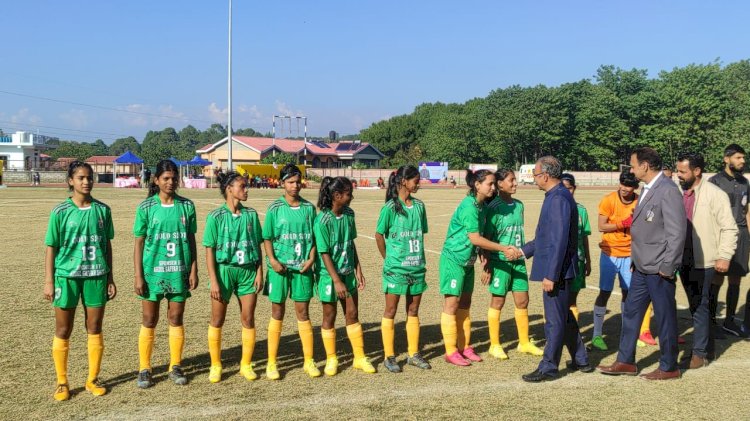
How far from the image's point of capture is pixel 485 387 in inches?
226

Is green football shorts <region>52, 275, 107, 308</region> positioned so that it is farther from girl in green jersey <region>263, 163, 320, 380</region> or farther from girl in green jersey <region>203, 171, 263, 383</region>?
girl in green jersey <region>263, 163, 320, 380</region>

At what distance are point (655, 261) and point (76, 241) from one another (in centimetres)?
510

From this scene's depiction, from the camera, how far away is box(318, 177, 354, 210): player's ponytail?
5.96 m

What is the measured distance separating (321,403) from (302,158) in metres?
88.7

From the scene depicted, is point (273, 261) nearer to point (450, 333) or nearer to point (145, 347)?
point (145, 347)

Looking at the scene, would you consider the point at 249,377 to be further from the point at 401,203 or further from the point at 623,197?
the point at 623,197

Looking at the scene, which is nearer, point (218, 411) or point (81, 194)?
point (218, 411)

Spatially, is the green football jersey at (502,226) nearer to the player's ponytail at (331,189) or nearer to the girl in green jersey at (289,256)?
the player's ponytail at (331,189)

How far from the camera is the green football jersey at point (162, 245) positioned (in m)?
5.68

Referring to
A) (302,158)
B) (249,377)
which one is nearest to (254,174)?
(302,158)

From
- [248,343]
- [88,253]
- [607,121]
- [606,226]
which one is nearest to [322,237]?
[248,343]

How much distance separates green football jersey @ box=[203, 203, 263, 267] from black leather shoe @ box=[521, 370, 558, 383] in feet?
8.88

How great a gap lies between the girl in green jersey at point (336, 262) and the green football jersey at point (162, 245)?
1.23 metres

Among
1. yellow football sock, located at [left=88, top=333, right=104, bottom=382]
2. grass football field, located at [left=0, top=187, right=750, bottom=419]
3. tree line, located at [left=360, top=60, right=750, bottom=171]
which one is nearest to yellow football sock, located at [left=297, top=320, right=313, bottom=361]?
grass football field, located at [left=0, top=187, right=750, bottom=419]
